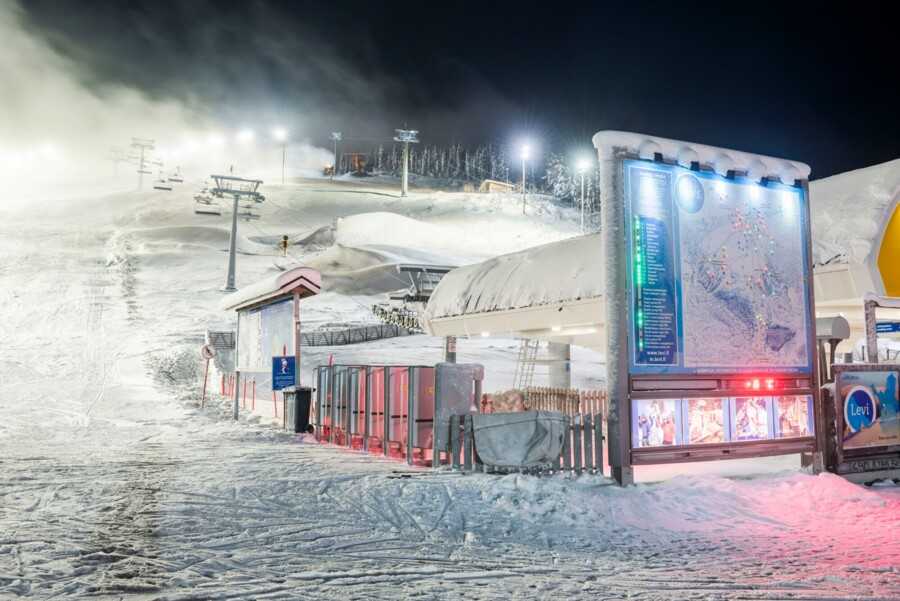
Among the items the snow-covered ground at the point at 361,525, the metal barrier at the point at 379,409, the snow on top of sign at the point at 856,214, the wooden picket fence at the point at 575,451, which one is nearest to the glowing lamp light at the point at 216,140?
the snow-covered ground at the point at 361,525

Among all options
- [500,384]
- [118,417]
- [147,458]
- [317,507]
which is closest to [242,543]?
[317,507]

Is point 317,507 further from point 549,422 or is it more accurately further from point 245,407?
point 245,407

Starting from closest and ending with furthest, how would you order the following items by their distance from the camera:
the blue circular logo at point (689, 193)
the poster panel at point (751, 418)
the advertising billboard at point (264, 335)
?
the blue circular logo at point (689, 193), the poster panel at point (751, 418), the advertising billboard at point (264, 335)

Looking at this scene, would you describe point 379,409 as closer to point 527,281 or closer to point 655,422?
point 527,281

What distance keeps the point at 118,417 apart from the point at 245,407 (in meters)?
3.63

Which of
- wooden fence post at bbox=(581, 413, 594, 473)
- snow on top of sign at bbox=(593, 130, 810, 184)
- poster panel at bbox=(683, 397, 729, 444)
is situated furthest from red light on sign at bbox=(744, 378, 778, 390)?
snow on top of sign at bbox=(593, 130, 810, 184)

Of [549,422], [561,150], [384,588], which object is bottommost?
[384,588]

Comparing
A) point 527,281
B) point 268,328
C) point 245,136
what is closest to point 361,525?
point 527,281

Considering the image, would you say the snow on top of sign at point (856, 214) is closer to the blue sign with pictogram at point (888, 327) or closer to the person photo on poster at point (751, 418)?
the blue sign with pictogram at point (888, 327)

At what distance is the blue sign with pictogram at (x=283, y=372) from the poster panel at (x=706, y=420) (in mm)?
10075

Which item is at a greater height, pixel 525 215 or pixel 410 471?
pixel 525 215

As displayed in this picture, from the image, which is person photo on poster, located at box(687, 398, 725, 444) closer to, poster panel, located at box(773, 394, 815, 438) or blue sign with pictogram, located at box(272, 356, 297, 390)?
poster panel, located at box(773, 394, 815, 438)

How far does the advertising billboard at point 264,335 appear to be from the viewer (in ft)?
56.6

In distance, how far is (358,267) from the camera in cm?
5309
